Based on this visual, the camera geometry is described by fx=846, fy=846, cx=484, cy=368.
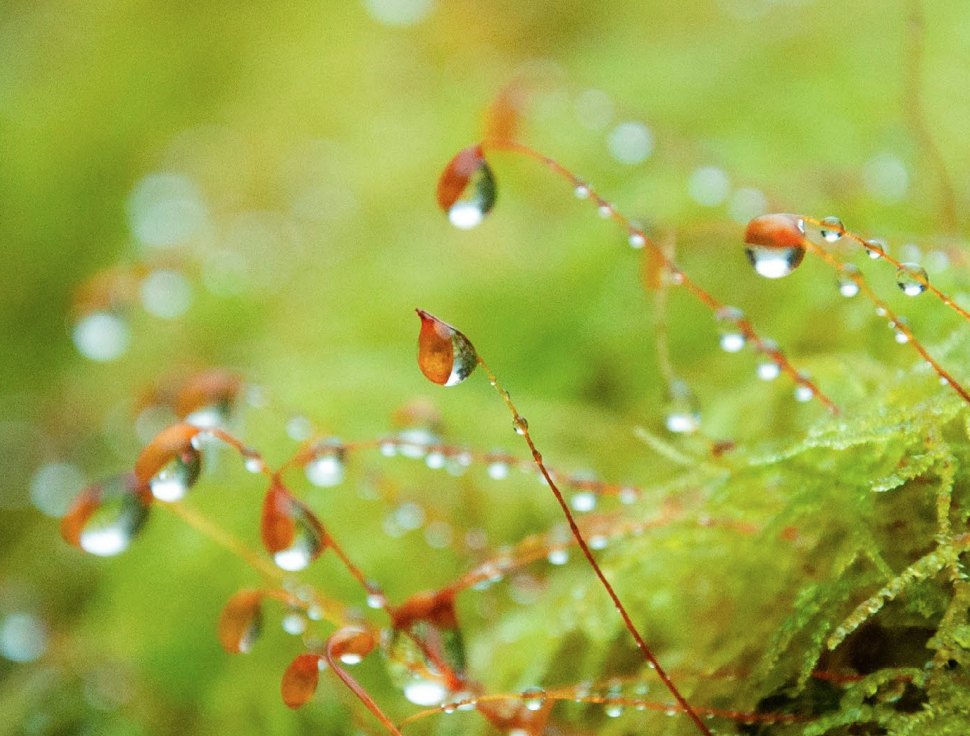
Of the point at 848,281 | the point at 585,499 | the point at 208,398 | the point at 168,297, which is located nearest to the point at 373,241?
the point at 168,297

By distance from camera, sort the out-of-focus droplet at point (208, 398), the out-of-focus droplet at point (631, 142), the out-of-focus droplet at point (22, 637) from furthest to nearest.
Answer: the out-of-focus droplet at point (631, 142) < the out-of-focus droplet at point (22, 637) < the out-of-focus droplet at point (208, 398)

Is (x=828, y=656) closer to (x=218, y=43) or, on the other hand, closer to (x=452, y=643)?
(x=452, y=643)

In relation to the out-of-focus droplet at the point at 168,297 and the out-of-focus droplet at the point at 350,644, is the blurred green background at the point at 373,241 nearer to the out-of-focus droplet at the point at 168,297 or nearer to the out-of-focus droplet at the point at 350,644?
the out-of-focus droplet at the point at 168,297

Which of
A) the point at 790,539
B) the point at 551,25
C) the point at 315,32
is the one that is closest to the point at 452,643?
the point at 790,539

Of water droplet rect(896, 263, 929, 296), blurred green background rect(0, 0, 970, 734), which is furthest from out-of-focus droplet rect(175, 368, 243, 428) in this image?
water droplet rect(896, 263, 929, 296)

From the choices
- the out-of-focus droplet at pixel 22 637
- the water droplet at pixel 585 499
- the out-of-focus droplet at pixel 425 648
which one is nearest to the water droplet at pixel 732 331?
the water droplet at pixel 585 499

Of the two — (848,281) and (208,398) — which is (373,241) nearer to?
(208,398)
